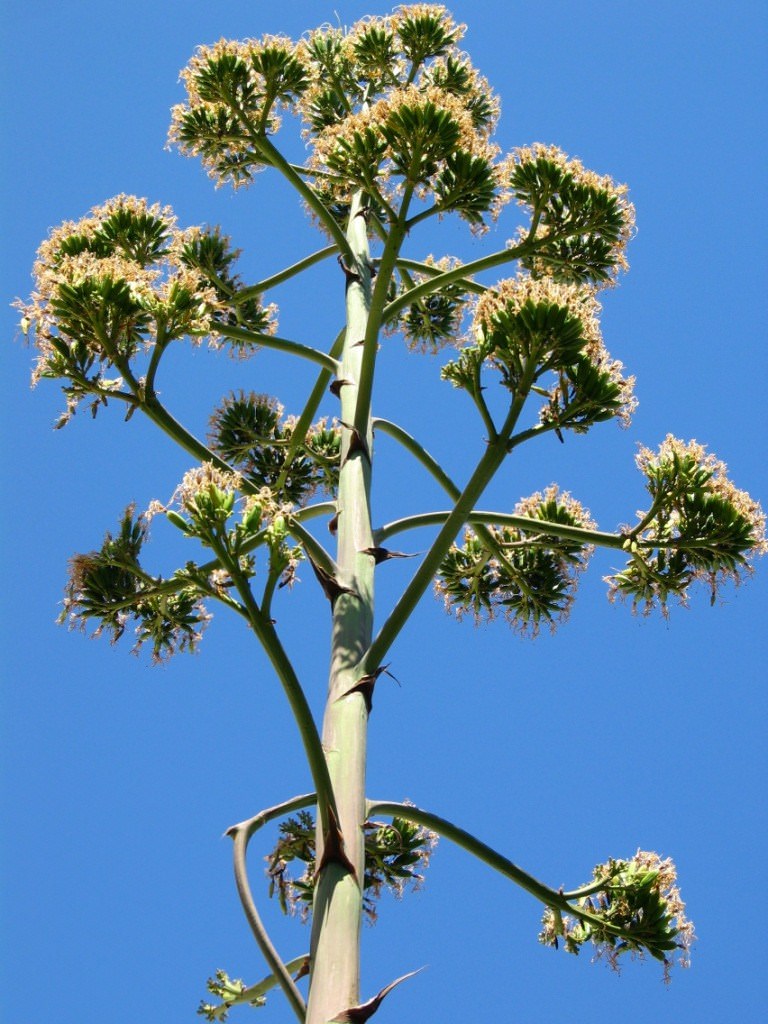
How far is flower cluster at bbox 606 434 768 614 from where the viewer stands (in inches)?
230

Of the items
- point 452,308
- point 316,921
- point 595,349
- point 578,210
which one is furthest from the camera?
point 452,308

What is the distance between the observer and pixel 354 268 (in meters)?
7.49

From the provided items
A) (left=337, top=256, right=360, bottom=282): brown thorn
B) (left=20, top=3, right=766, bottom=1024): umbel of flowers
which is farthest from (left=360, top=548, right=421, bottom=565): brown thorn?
(left=337, top=256, right=360, bottom=282): brown thorn

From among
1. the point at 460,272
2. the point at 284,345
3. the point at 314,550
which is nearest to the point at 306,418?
the point at 284,345

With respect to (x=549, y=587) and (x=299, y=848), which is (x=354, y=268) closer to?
(x=549, y=587)

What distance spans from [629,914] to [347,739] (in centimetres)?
204

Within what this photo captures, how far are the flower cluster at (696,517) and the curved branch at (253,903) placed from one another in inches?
90.0

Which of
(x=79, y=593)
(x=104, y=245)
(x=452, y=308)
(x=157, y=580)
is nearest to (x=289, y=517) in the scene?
(x=157, y=580)

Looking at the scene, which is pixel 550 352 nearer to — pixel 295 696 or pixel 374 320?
pixel 374 320

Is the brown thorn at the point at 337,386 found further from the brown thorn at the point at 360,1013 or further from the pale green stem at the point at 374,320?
the brown thorn at the point at 360,1013

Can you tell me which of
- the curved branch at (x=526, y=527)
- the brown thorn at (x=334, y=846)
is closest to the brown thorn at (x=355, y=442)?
the curved branch at (x=526, y=527)

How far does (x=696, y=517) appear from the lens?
19.4 ft

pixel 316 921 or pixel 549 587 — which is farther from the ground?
pixel 549 587

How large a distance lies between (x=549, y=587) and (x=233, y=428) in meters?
2.33
